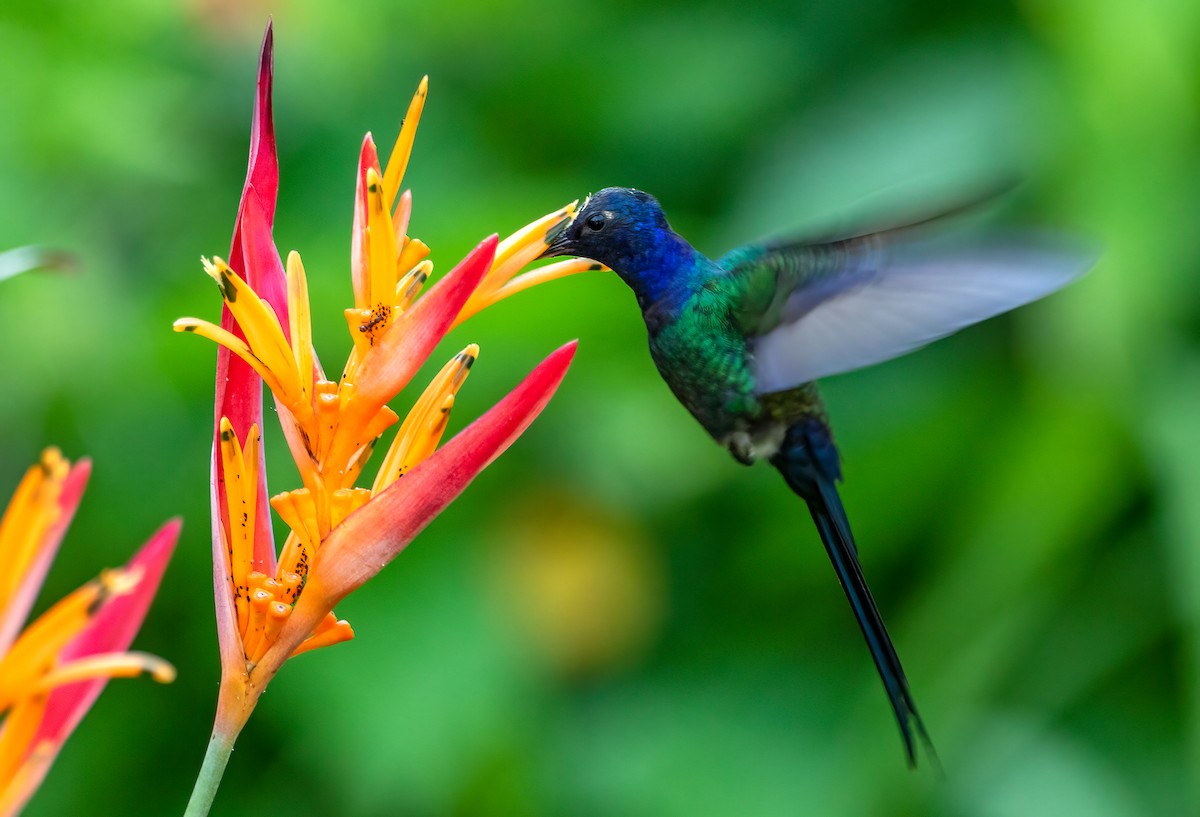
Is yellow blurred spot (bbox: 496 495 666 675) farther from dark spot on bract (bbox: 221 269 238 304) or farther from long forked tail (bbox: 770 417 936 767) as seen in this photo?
dark spot on bract (bbox: 221 269 238 304)

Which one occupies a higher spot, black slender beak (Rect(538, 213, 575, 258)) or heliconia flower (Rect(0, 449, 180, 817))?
black slender beak (Rect(538, 213, 575, 258))

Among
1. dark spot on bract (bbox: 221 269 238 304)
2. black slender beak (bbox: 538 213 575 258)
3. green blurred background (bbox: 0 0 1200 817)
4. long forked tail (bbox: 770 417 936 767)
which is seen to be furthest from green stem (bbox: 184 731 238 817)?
green blurred background (bbox: 0 0 1200 817)

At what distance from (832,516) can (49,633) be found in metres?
0.65

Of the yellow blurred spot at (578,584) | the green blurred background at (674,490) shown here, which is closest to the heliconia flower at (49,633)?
the green blurred background at (674,490)

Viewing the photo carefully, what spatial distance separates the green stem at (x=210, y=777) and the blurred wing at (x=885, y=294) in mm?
453

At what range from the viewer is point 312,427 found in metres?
0.65

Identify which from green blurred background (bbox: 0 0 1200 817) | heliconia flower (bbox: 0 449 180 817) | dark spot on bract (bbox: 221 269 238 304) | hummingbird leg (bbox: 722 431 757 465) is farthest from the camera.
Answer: green blurred background (bbox: 0 0 1200 817)

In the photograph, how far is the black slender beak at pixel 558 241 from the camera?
826 millimetres

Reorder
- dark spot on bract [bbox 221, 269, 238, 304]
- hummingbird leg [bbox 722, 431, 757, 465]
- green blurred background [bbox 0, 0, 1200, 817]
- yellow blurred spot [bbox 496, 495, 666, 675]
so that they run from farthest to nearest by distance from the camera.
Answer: yellow blurred spot [bbox 496, 495, 666, 675] → green blurred background [bbox 0, 0, 1200, 817] → hummingbird leg [bbox 722, 431, 757, 465] → dark spot on bract [bbox 221, 269, 238, 304]

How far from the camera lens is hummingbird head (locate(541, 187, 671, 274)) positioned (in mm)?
882

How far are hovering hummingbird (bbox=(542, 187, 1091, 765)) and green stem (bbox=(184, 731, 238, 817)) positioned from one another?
40cm

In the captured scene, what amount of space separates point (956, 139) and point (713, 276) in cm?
100

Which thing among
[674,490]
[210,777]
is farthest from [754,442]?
[674,490]

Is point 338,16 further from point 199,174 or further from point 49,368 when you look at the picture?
point 49,368
